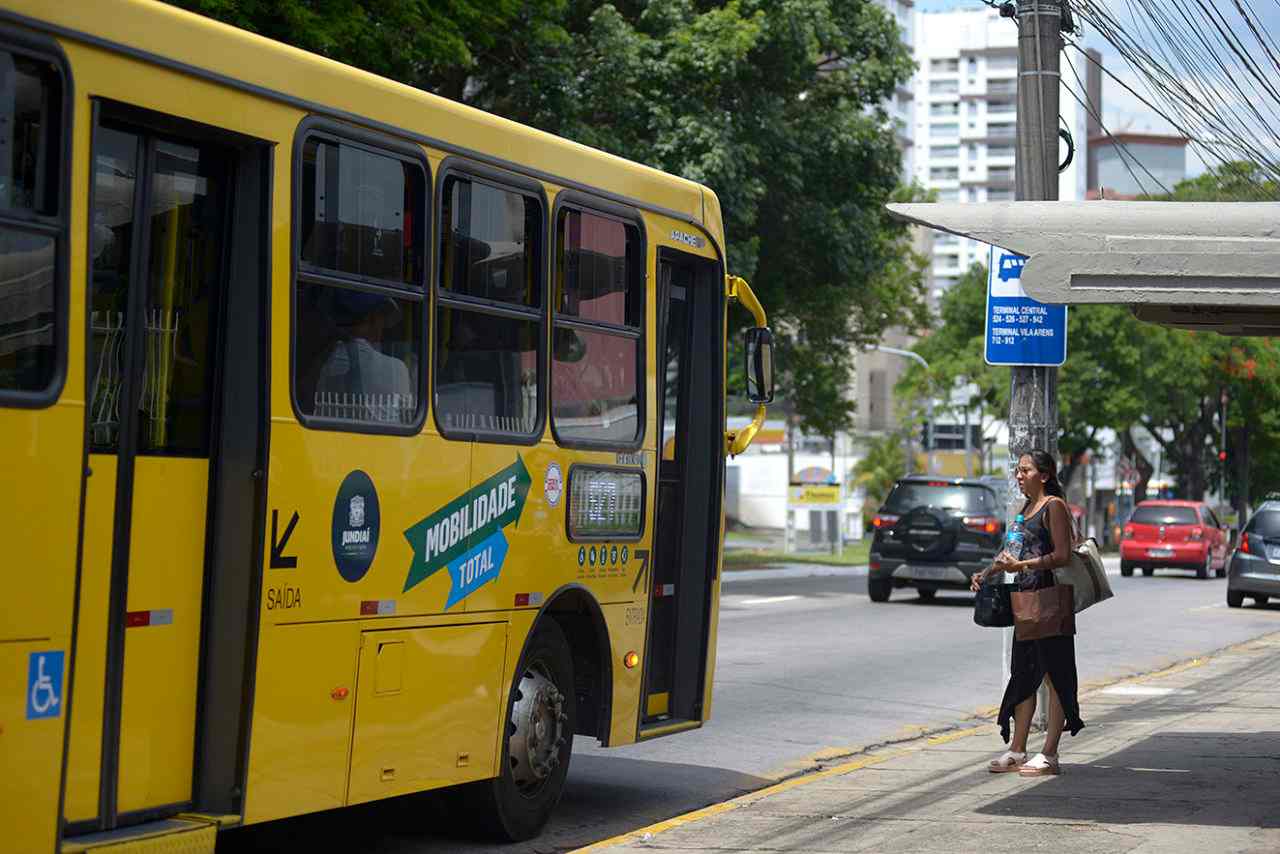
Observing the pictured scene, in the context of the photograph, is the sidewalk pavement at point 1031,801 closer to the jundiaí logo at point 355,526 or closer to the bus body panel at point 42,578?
the jundiaí logo at point 355,526

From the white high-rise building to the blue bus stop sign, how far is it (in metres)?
125

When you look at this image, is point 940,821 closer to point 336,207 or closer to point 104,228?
point 336,207

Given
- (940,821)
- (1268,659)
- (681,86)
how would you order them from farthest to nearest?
(681,86) → (1268,659) → (940,821)

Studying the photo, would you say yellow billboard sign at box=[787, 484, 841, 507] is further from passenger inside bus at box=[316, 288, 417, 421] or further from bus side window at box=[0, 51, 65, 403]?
bus side window at box=[0, 51, 65, 403]

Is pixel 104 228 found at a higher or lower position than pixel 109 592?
higher

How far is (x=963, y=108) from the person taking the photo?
140 metres

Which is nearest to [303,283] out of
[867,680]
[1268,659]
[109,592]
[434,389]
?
[434,389]

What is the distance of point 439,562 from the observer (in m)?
7.74

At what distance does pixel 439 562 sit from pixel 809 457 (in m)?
82.2

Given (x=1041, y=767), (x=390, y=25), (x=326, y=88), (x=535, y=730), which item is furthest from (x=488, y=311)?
(x=390, y=25)

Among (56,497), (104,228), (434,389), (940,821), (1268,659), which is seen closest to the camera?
(56,497)

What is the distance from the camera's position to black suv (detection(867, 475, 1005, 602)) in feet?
89.2

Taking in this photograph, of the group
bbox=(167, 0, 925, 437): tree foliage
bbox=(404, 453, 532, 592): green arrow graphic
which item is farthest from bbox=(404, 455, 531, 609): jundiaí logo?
bbox=(167, 0, 925, 437): tree foliage

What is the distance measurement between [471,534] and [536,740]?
124 cm
